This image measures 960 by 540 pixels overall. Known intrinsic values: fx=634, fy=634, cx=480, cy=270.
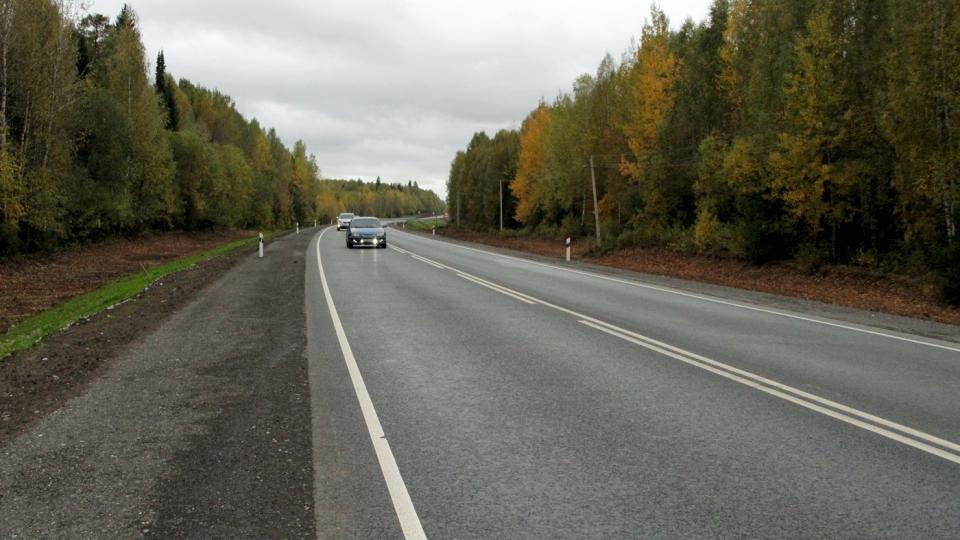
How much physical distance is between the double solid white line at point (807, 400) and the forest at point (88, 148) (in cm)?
2223

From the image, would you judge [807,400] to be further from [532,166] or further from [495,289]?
[532,166]

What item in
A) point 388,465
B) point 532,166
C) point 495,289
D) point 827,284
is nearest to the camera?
point 388,465

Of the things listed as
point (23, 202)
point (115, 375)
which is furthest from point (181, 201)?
point (115, 375)

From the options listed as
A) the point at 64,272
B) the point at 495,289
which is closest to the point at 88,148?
the point at 64,272

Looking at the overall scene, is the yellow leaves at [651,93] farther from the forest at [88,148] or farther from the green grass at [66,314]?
the forest at [88,148]

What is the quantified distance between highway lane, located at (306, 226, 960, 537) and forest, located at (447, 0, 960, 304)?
10.0m

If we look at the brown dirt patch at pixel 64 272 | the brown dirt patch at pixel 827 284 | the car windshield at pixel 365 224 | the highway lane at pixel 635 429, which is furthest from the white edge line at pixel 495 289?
the car windshield at pixel 365 224

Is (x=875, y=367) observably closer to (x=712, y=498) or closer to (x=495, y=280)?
(x=712, y=498)

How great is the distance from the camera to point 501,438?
4957 mm

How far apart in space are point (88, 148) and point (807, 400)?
36496mm

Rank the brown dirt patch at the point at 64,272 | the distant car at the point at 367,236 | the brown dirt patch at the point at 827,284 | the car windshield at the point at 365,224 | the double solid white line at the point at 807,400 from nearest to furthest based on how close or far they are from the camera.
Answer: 1. the double solid white line at the point at 807,400
2. the brown dirt patch at the point at 827,284
3. the brown dirt patch at the point at 64,272
4. the distant car at the point at 367,236
5. the car windshield at the point at 365,224

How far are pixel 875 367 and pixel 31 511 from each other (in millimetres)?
8289

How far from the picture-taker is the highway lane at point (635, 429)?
3656 mm

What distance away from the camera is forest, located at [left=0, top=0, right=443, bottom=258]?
80.2 feet
